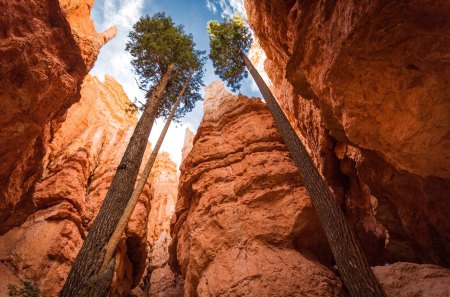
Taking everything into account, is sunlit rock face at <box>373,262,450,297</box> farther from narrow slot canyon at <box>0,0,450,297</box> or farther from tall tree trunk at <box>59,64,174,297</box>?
tall tree trunk at <box>59,64,174,297</box>

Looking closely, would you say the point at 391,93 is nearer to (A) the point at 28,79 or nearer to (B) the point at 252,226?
(B) the point at 252,226

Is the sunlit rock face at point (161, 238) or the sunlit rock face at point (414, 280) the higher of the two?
the sunlit rock face at point (161, 238)

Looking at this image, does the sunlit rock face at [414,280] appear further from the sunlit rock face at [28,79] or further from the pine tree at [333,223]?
the sunlit rock face at [28,79]

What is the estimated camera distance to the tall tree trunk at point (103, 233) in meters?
4.56

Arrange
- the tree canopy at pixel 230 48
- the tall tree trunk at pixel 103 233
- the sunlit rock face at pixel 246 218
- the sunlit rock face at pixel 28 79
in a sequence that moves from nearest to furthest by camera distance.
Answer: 1. the tall tree trunk at pixel 103 233
2. the sunlit rock face at pixel 246 218
3. the sunlit rock face at pixel 28 79
4. the tree canopy at pixel 230 48

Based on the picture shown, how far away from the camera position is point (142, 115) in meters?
8.69

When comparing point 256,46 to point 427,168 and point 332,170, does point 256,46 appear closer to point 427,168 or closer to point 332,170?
point 332,170

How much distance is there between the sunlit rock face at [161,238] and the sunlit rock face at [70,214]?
191cm

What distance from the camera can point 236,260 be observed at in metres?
7.76

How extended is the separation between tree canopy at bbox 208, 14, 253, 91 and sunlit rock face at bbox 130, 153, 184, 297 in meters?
11.9

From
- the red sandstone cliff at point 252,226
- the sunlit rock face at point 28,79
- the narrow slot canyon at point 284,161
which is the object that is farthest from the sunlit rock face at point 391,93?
the sunlit rock face at point 28,79

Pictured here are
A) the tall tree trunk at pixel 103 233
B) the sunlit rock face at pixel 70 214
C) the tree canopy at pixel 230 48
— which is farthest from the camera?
the tree canopy at pixel 230 48

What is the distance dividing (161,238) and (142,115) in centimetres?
2078

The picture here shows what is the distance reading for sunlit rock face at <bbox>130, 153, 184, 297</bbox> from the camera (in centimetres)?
1719
